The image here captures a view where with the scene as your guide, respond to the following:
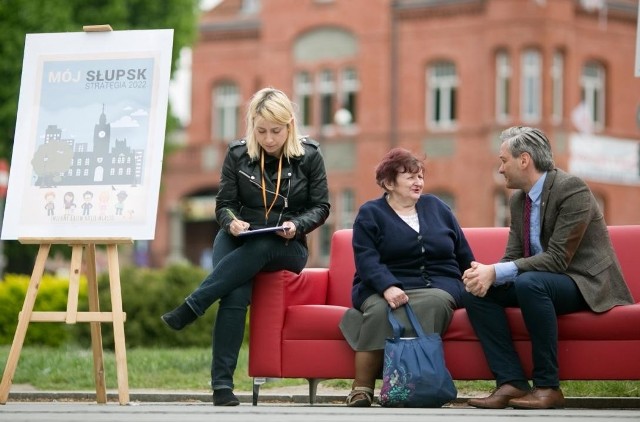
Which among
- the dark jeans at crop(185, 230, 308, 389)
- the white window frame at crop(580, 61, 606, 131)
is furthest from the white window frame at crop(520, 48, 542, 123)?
the dark jeans at crop(185, 230, 308, 389)

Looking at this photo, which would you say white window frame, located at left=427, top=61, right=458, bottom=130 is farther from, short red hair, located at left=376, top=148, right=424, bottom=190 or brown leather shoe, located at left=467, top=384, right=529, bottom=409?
brown leather shoe, located at left=467, top=384, right=529, bottom=409

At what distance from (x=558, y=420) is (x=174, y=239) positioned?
3881cm

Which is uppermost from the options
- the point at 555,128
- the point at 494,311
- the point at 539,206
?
the point at 555,128

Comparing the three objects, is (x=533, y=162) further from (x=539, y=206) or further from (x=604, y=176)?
(x=604, y=176)

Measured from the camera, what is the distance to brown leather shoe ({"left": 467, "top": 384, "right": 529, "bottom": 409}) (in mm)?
8109

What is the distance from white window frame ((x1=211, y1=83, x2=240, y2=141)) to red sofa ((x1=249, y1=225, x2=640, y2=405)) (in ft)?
116

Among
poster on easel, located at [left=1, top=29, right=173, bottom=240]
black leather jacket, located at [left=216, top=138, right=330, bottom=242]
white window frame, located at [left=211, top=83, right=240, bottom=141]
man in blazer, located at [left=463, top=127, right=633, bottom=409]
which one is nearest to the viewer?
man in blazer, located at [left=463, top=127, right=633, bottom=409]

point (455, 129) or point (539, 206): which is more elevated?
point (455, 129)

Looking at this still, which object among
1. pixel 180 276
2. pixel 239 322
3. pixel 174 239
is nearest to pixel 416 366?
pixel 239 322

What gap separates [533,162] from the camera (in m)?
8.45

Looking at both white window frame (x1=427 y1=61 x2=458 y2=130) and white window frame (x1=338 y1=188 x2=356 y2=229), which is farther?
white window frame (x1=338 y1=188 x2=356 y2=229)

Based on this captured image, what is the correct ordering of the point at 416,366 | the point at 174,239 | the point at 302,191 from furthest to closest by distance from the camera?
the point at 174,239, the point at 302,191, the point at 416,366

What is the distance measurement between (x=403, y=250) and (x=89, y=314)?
1972 mm

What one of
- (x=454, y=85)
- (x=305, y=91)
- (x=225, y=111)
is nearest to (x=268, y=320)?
(x=454, y=85)
